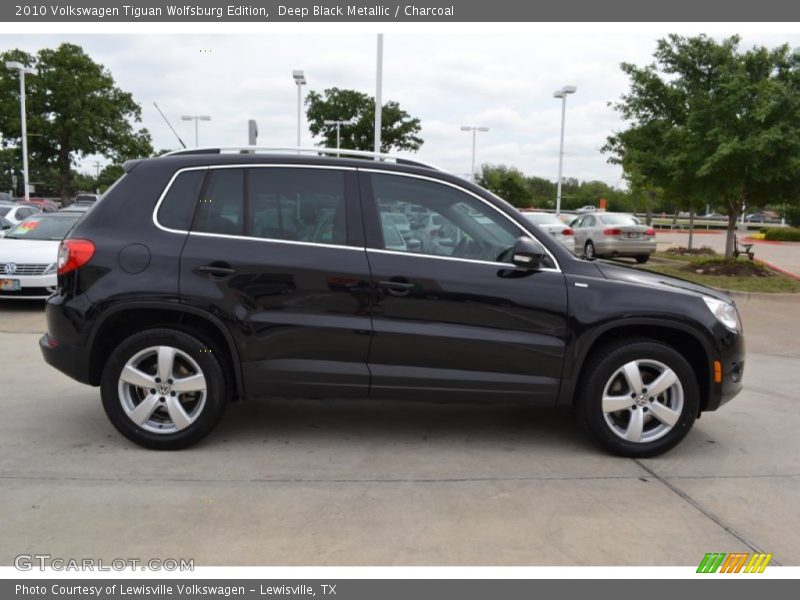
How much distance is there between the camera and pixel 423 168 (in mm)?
4621

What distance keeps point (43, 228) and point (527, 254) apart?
9.72 metres

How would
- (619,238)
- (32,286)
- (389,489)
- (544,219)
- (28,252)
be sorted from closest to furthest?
(389,489)
(32,286)
(28,252)
(619,238)
(544,219)

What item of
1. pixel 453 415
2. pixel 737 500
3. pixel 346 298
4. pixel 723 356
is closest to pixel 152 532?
pixel 346 298

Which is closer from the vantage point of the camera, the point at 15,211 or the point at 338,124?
the point at 15,211

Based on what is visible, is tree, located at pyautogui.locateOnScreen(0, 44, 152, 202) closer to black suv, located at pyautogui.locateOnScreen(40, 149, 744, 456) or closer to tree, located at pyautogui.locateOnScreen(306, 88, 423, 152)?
tree, located at pyautogui.locateOnScreen(306, 88, 423, 152)

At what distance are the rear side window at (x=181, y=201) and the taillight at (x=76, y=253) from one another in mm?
475

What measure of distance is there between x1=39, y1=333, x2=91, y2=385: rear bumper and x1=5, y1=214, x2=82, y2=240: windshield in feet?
23.3

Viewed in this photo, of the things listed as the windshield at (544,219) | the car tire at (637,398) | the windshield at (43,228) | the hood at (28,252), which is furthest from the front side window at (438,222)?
the windshield at (544,219)

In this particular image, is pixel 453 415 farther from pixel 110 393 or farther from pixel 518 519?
pixel 110 393

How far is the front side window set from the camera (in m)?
4.44

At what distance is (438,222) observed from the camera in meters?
4.48

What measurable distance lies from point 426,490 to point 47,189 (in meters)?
102

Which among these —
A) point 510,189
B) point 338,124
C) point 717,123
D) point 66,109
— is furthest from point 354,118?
point 717,123

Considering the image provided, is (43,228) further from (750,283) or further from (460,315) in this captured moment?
(750,283)
